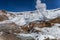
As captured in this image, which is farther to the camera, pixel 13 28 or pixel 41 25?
pixel 41 25

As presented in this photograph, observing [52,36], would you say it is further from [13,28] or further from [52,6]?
[52,6]

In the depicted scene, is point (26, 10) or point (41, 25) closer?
point (41, 25)

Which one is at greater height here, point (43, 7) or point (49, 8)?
point (43, 7)

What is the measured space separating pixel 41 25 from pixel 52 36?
1.11ft

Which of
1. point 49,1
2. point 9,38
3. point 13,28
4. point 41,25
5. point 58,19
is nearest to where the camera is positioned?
point 9,38

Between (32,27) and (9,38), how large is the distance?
345 millimetres

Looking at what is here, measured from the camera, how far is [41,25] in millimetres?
1491

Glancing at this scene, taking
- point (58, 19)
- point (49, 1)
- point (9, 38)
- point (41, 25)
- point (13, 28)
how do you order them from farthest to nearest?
point (49, 1), point (58, 19), point (41, 25), point (13, 28), point (9, 38)

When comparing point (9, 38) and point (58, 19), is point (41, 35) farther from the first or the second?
point (58, 19)

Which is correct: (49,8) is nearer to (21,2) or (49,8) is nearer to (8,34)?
(21,2)

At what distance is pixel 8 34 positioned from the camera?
1173 mm

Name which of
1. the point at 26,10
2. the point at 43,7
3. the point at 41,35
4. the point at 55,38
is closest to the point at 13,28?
the point at 41,35

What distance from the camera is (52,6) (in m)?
2.70

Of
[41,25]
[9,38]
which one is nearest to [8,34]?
[9,38]
